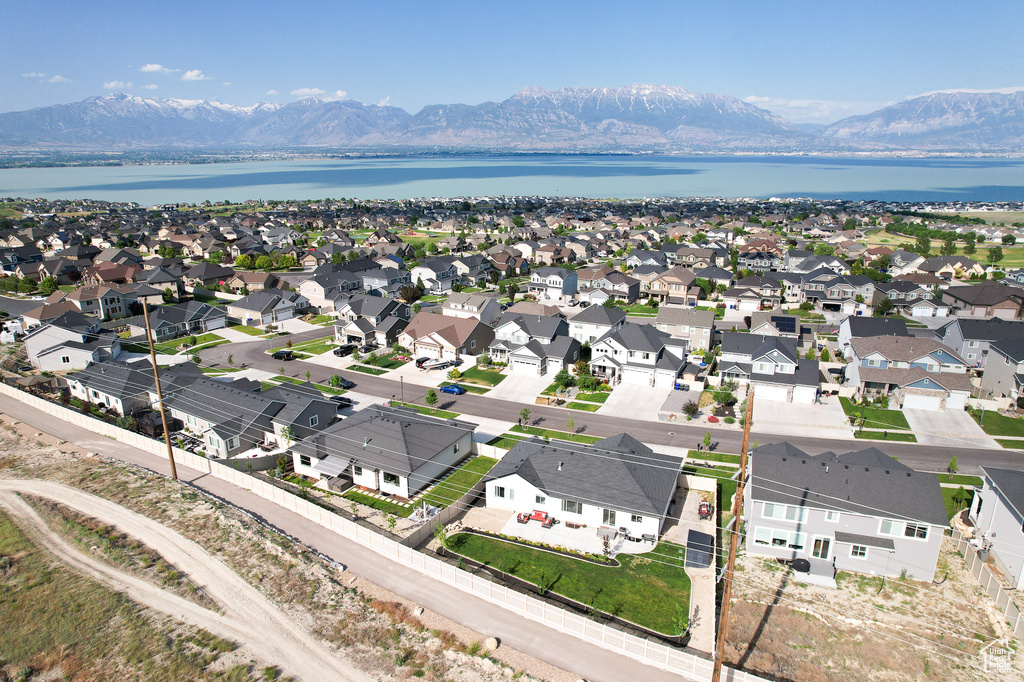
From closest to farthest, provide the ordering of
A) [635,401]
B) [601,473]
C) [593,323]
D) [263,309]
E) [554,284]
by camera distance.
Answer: [601,473]
[635,401]
[593,323]
[263,309]
[554,284]

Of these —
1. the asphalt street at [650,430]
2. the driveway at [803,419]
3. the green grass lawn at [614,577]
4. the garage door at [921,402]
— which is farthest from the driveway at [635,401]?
the garage door at [921,402]

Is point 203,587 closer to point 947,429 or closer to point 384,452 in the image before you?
point 384,452

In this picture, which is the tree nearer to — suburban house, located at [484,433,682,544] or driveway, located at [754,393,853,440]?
suburban house, located at [484,433,682,544]

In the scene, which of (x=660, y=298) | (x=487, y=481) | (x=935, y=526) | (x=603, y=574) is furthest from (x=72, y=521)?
(x=660, y=298)

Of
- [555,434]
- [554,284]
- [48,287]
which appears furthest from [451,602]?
[48,287]

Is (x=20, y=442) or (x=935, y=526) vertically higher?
(x=935, y=526)

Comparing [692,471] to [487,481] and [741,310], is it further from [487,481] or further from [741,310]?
[741,310]

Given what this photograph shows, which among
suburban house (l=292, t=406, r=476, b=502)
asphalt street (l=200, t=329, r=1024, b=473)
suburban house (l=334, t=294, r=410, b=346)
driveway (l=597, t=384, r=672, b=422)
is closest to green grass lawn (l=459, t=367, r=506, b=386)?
asphalt street (l=200, t=329, r=1024, b=473)

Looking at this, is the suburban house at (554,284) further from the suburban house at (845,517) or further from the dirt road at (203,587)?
the dirt road at (203,587)
